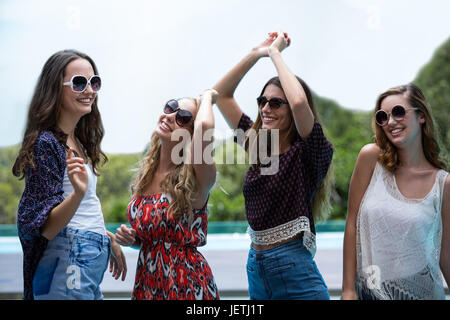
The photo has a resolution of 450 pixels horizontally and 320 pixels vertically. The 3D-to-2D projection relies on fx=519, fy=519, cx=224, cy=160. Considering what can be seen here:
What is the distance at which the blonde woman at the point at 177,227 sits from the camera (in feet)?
7.50

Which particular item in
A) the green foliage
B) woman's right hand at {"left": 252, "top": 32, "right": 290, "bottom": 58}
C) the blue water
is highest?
woman's right hand at {"left": 252, "top": 32, "right": 290, "bottom": 58}

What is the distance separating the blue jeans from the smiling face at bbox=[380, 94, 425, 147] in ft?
2.18

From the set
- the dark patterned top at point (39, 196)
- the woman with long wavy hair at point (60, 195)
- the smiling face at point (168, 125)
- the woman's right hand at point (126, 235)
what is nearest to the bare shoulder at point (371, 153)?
the smiling face at point (168, 125)

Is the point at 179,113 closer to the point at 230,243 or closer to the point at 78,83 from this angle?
the point at 78,83

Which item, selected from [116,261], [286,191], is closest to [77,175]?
[116,261]

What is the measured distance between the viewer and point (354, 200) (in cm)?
250

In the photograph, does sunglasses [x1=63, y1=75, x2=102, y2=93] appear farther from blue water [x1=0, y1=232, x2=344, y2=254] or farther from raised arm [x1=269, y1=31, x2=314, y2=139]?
blue water [x1=0, y1=232, x2=344, y2=254]

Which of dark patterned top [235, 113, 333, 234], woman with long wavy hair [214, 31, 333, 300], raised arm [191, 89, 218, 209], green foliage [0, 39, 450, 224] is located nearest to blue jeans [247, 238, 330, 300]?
woman with long wavy hair [214, 31, 333, 300]

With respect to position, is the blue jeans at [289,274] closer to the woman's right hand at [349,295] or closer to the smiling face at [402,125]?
the woman's right hand at [349,295]

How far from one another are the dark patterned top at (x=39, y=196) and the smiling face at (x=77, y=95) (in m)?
0.17

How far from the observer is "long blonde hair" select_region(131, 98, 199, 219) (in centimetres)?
231

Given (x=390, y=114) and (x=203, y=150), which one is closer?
(x=203, y=150)

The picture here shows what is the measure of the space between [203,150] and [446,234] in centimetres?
118
